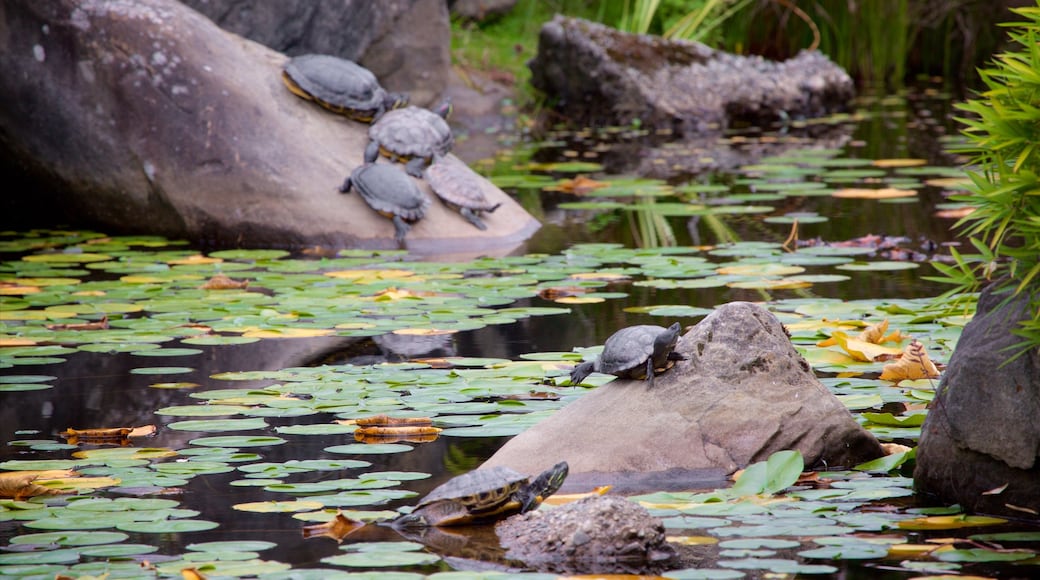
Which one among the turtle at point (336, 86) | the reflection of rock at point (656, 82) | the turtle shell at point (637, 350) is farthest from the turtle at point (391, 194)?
the reflection of rock at point (656, 82)

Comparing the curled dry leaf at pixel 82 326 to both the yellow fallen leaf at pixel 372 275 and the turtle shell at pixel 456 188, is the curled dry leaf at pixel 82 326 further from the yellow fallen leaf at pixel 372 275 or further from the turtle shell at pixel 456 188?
the turtle shell at pixel 456 188

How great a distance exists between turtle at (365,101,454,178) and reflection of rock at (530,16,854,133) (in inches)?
221

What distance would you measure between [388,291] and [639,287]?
1.01m

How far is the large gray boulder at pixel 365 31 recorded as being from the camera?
8.95m

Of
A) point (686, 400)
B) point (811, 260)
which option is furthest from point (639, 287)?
point (686, 400)

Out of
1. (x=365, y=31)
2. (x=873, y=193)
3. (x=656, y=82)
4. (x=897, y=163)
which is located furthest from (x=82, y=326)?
(x=656, y=82)

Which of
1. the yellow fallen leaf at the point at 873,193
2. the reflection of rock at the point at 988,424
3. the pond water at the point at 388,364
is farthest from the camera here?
the yellow fallen leaf at the point at 873,193

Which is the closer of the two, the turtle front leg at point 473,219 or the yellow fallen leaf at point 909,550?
the yellow fallen leaf at point 909,550

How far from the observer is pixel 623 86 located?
1220 cm

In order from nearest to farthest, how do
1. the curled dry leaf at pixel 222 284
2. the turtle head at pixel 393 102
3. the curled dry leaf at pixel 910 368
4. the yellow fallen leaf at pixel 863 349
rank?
1. the curled dry leaf at pixel 910 368
2. the yellow fallen leaf at pixel 863 349
3. the curled dry leaf at pixel 222 284
4. the turtle head at pixel 393 102

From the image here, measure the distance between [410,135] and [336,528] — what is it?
168 inches

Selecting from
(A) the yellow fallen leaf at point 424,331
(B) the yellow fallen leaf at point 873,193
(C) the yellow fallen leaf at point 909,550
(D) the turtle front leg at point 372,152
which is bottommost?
(C) the yellow fallen leaf at point 909,550

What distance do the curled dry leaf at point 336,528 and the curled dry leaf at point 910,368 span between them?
1691mm

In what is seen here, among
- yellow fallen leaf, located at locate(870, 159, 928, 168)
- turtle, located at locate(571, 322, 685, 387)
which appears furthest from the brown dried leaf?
yellow fallen leaf, located at locate(870, 159, 928, 168)
